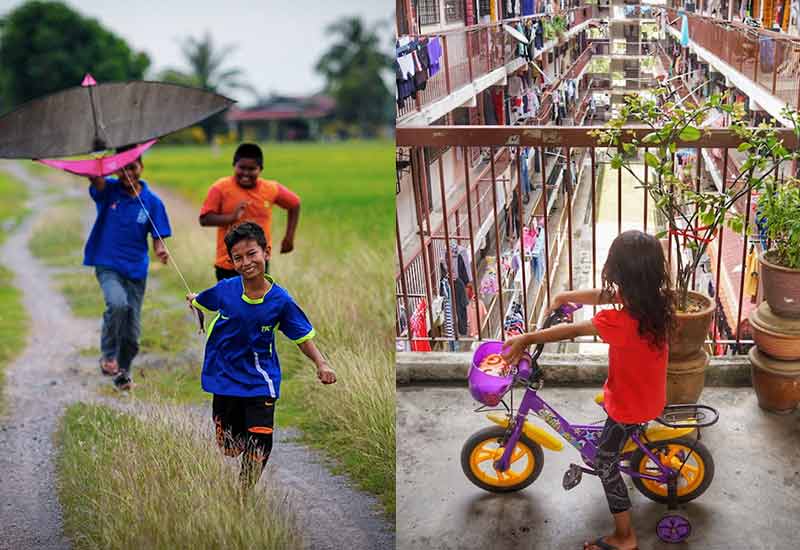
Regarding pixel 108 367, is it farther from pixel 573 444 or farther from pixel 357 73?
pixel 573 444

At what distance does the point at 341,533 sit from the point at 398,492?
0.52m

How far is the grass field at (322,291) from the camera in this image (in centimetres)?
212

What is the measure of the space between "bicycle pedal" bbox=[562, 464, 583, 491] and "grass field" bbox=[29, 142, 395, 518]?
45cm

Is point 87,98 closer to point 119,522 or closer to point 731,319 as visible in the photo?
point 119,522

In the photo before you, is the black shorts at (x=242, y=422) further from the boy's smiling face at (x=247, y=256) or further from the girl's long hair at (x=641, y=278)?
the girl's long hair at (x=641, y=278)

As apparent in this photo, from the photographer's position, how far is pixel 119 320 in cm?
297

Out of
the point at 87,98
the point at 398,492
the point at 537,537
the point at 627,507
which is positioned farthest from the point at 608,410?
the point at 87,98

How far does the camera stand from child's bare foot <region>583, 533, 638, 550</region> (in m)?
2.05

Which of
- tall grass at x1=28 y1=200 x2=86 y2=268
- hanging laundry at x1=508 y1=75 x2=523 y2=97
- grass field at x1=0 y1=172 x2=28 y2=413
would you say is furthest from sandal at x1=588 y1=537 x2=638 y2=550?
tall grass at x1=28 y1=200 x2=86 y2=268

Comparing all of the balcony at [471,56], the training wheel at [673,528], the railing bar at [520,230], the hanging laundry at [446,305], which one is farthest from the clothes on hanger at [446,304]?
the training wheel at [673,528]

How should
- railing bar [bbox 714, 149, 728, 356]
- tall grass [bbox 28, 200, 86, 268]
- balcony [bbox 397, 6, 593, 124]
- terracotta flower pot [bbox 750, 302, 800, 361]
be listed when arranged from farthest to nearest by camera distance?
tall grass [bbox 28, 200, 86, 268] → terracotta flower pot [bbox 750, 302, 800, 361] → balcony [bbox 397, 6, 593, 124] → railing bar [bbox 714, 149, 728, 356]

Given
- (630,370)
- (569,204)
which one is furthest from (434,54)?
(630,370)

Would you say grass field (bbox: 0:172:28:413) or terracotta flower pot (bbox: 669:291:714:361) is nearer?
terracotta flower pot (bbox: 669:291:714:361)

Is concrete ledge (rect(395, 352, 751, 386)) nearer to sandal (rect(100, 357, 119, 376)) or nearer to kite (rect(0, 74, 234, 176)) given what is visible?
sandal (rect(100, 357, 119, 376))
